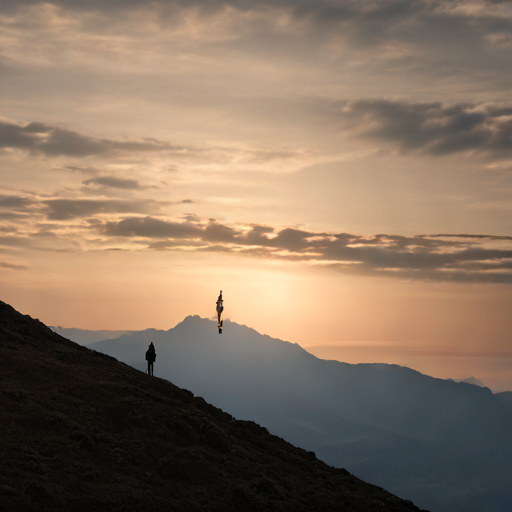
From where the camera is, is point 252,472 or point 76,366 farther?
point 76,366

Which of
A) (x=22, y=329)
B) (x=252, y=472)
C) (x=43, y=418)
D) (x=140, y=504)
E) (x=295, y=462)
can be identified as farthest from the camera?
(x=22, y=329)

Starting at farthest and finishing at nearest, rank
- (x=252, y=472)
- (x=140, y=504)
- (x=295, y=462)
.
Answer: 1. (x=295, y=462)
2. (x=252, y=472)
3. (x=140, y=504)

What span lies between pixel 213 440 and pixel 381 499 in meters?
14.6

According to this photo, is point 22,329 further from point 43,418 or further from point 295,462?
point 295,462

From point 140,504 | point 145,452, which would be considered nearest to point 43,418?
point 145,452

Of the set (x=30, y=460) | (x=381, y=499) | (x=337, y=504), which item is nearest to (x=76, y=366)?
(x=30, y=460)

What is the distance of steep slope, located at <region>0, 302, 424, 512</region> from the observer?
30375 mm

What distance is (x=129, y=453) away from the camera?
36406 mm

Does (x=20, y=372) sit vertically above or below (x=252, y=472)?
above

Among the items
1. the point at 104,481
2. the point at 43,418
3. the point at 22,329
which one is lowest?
the point at 104,481

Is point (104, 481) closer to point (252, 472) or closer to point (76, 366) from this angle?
point (252, 472)

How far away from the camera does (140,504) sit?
30.2 meters

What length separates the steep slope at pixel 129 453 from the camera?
99.7 feet

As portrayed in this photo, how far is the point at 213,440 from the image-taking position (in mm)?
43000
